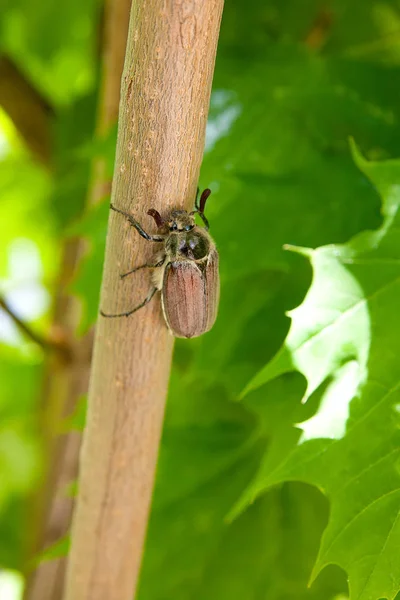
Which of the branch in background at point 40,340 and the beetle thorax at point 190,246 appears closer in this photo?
the beetle thorax at point 190,246

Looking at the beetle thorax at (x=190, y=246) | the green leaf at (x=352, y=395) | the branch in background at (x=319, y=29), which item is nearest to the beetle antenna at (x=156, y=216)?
the beetle thorax at (x=190, y=246)

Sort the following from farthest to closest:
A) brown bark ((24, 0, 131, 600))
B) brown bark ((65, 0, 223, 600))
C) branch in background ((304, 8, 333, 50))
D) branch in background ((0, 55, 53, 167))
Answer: branch in background ((0, 55, 53, 167)) → branch in background ((304, 8, 333, 50)) → brown bark ((24, 0, 131, 600)) → brown bark ((65, 0, 223, 600))

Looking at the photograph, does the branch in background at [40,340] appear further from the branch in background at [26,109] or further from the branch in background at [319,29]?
the branch in background at [319,29]

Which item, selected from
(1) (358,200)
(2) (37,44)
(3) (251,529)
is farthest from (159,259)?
(2) (37,44)

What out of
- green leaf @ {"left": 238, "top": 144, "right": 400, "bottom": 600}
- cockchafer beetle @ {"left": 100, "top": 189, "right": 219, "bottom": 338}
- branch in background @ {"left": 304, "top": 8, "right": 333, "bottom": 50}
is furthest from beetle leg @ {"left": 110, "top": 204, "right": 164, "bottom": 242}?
branch in background @ {"left": 304, "top": 8, "right": 333, "bottom": 50}

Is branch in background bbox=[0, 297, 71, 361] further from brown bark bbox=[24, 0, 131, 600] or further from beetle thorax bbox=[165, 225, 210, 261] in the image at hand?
beetle thorax bbox=[165, 225, 210, 261]

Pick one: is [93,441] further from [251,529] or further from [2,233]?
[2,233]
